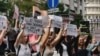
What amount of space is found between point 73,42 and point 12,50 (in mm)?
1755

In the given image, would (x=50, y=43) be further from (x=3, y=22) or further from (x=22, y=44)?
(x=3, y=22)

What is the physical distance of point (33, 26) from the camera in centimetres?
1095

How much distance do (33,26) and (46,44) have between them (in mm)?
454

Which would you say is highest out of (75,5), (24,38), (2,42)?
(24,38)

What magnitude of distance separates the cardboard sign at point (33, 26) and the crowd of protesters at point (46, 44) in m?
0.09

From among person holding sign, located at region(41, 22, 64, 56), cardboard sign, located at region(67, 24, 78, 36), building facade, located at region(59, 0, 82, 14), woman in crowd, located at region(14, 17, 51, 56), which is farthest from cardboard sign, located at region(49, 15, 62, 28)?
building facade, located at region(59, 0, 82, 14)

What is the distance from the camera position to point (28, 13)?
4719 cm

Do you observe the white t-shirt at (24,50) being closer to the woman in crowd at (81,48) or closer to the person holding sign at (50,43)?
the person holding sign at (50,43)

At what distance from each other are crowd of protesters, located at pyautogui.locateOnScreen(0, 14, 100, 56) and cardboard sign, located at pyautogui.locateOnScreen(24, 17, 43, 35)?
0.09 m

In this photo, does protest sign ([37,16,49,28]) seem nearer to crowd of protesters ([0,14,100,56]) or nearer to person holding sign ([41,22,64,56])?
crowd of protesters ([0,14,100,56])

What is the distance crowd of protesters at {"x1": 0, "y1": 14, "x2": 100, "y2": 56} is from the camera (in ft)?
34.9

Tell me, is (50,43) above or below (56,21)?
below

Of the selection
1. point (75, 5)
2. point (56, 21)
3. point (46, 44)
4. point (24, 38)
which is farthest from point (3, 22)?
point (75, 5)

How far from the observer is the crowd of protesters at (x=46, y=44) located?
10641 millimetres
